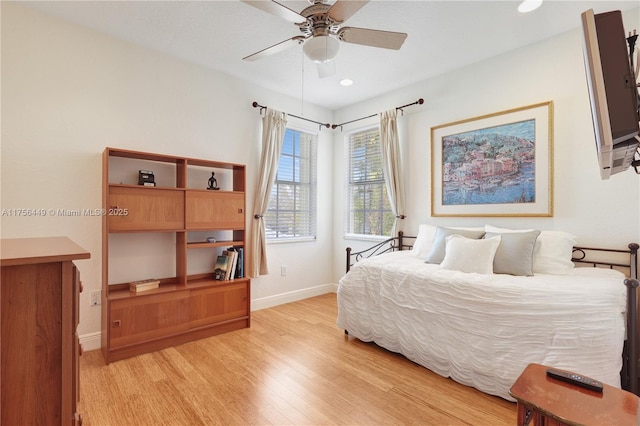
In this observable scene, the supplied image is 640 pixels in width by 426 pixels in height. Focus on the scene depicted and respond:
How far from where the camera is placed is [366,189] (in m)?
4.39

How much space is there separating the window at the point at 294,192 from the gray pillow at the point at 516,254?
255 centimetres

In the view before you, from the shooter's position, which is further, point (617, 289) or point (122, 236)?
point (122, 236)

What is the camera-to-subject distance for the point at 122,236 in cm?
284

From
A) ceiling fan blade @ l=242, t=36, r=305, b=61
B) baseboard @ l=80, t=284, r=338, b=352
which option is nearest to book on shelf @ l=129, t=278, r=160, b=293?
baseboard @ l=80, t=284, r=338, b=352

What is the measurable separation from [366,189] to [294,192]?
1034mm

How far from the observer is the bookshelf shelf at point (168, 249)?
8.43 ft

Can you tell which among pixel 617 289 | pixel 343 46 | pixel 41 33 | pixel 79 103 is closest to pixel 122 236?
pixel 79 103

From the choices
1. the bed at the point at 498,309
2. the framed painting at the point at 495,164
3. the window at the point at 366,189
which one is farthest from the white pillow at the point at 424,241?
the window at the point at 366,189

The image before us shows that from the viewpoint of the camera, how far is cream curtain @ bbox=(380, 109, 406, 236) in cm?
382

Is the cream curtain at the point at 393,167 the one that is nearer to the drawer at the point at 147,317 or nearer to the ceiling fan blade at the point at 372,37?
the ceiling fan blade at the point at 372,37

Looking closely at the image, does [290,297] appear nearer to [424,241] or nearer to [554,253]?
[424,241]

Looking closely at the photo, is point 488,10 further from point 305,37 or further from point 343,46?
point 305,37

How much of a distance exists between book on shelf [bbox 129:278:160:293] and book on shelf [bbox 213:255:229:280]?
1.89 ft

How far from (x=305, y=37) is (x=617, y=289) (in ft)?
8.52
